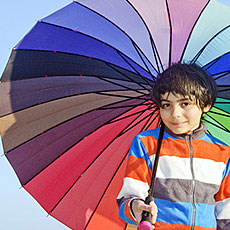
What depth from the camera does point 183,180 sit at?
3373mm

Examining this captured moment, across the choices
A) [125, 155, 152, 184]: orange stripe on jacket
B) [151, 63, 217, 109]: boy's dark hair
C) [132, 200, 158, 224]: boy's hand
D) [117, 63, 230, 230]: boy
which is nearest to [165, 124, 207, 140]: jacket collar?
[117, 63, 230, 230]: boy

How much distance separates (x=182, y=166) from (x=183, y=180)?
97 millimetres

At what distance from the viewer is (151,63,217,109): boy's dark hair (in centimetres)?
346

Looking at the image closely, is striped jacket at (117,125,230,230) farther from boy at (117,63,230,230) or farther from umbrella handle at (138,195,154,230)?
umbrella handle at (138,195,154,230)

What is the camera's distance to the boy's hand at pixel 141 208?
3121 mm

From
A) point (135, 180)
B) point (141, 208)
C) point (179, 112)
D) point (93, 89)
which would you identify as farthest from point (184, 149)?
point (93, 89)

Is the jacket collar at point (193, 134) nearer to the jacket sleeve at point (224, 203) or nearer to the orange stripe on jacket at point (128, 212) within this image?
the jacket sleeve at point (224, 203)

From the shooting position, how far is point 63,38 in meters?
4.48

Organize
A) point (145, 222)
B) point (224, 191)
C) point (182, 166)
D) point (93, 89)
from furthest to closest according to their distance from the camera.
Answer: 1. point (93, 89)
2. point (224, 191)
3. point (182, 166)
4. point (145, 222)

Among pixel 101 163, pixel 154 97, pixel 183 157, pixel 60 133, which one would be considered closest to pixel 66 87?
pixel 60 133

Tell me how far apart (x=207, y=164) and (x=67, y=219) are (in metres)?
1.70

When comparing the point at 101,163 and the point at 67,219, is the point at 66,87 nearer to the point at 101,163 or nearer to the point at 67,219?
the point at 101,163

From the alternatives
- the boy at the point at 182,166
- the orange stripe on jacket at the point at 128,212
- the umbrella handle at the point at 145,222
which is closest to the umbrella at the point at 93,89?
Result: the boy at the point at 182,166

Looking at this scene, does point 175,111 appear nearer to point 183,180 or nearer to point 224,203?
point 183,180
